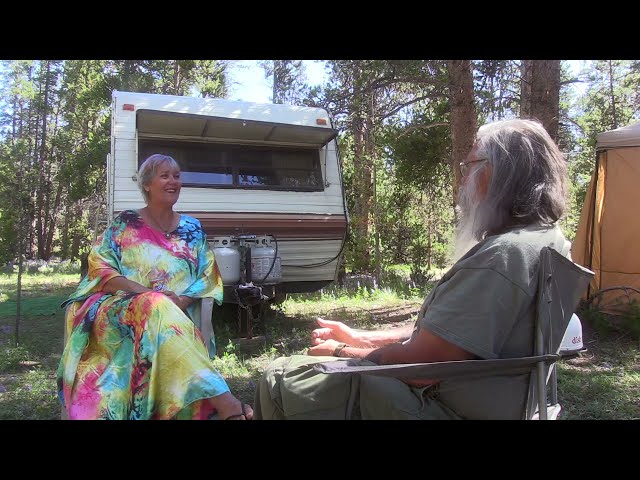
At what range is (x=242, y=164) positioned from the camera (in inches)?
224

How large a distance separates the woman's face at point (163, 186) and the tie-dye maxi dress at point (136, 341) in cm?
17

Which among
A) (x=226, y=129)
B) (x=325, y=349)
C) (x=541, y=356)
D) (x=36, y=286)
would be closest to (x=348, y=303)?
(x=226, y=129)

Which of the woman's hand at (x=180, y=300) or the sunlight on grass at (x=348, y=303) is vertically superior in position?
the woman's hand at (x=180, y=300)

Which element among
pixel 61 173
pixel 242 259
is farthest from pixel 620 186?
pixel 61 173

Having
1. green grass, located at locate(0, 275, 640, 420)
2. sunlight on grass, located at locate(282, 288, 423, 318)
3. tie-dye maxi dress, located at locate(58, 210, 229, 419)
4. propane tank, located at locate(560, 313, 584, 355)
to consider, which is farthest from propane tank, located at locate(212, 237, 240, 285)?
propane tank, located at locate(560, 313, 584, 355)

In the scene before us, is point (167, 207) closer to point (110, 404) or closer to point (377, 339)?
point (110, 404)

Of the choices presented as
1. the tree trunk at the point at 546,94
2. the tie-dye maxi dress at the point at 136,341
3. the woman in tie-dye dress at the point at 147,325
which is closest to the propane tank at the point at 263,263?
the woman in tie-dye dress at the point at 147,325

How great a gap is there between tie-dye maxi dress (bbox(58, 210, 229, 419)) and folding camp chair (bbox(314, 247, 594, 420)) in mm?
744

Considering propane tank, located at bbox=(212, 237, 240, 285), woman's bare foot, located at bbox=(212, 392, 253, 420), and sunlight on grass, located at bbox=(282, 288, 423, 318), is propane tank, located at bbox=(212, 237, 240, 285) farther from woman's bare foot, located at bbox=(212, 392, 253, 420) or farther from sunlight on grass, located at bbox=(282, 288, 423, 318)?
woman's bare foot, located at bbox=(212, 392, 253, 420)

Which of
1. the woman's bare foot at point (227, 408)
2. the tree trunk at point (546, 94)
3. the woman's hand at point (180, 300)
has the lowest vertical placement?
the woman's bare foot at point (227, 408)

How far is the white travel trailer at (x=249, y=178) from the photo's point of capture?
5145mm

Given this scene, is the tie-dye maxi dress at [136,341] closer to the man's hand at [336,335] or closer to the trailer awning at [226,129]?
the man's hand at [336,335]

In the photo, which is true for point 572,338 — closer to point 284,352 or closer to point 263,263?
point 284,352

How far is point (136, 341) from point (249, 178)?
374cm
